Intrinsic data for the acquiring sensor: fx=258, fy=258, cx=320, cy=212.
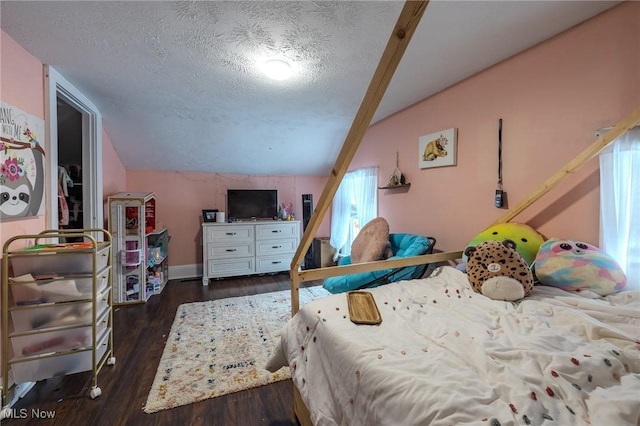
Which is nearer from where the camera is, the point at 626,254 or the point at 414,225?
the point at 626,254

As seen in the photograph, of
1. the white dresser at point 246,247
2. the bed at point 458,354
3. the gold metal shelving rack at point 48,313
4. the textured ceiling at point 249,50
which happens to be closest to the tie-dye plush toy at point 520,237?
the bed at point 458,354

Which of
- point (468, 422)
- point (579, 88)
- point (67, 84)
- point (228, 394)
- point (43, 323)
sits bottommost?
point (228, 394)

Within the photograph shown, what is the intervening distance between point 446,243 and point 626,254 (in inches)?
47.4

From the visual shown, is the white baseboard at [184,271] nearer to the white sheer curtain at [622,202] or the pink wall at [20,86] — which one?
the pink wall at [20,86]

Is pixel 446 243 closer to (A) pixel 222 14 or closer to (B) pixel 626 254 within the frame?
(B) pixel 626 254

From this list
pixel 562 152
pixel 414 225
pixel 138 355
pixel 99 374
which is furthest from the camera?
pixel 414 225

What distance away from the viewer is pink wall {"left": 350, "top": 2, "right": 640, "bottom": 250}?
1.50m

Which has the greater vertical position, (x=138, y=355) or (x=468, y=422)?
(x=468, y=422)

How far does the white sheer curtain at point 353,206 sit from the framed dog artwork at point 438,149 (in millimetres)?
854

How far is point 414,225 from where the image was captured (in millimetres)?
2947

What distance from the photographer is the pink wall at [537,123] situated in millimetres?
1496

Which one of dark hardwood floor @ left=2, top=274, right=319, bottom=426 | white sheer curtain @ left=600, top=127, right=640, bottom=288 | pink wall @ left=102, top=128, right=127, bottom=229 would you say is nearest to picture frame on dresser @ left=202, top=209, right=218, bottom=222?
pink wall @ left=102, top=128, right=127, bottom=229

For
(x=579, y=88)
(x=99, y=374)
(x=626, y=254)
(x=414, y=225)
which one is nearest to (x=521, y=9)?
(x=579, y=88)

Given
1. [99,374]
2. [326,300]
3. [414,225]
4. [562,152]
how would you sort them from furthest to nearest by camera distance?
[414,225] < [99,374] < [562,152] < [326,300]
